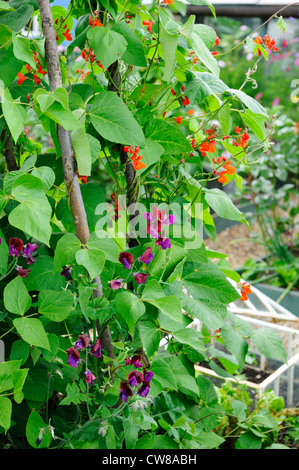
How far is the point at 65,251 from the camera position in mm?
838

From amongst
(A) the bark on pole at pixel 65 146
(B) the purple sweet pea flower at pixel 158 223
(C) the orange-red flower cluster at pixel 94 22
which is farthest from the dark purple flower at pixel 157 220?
(C) the orange-red flower cluster at pixel 94 22

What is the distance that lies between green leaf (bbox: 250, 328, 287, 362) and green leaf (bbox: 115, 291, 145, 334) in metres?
0.43

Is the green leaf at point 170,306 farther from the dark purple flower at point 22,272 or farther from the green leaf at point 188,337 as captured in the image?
the dark purple flower at point 22,272

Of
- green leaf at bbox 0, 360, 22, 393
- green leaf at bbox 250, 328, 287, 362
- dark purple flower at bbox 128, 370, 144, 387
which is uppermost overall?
green leaf at bbox 0, 360, 22, 393

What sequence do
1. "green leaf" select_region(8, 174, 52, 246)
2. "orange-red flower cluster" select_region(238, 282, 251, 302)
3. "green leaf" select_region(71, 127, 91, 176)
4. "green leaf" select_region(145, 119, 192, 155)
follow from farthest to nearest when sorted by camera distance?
"orange-red flower cluster" select_region(238, 282, 251, 302), "green leaf" select_region(145, 119, 192, 155), "green leaf" select_region(71, 127, 91, 176), "green leaf" select_region(8, 174, 52, 246)

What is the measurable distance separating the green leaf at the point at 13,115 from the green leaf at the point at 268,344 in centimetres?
70

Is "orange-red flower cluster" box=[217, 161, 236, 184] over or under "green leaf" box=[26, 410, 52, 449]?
over

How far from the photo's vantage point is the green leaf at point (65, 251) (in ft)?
2.73

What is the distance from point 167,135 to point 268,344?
1.74 feet

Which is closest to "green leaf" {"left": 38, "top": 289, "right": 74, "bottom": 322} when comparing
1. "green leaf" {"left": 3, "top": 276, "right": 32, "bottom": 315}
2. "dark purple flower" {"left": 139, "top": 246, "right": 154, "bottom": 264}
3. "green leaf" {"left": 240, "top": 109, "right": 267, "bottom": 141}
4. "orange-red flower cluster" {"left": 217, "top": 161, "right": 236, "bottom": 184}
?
"green leaf" {"left": 3, "top": 276, "right": 32, "bottom": 315}

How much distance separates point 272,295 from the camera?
10.2ft

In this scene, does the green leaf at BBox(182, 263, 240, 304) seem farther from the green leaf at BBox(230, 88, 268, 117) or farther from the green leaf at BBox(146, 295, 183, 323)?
the green leaf at BBox(230, 88, 268, 117)

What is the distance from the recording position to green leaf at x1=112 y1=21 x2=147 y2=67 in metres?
0.89
